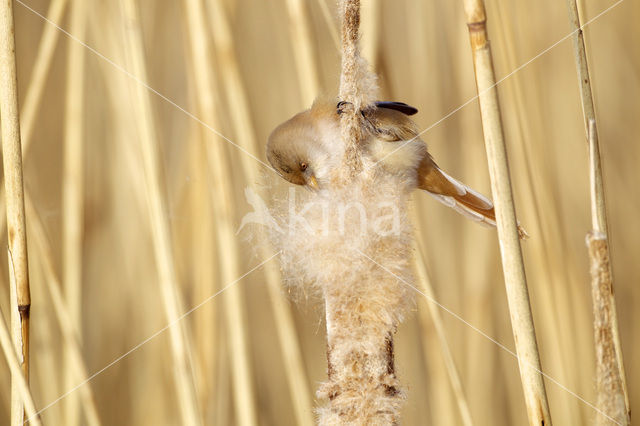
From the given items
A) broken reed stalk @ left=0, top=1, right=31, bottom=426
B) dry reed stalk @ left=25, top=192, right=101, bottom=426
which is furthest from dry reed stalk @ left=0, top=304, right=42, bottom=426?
dry reed stalk @ left=25, top=192, right=101, bottom=426

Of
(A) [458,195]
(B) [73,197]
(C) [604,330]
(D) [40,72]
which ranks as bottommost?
(C) [604,330]

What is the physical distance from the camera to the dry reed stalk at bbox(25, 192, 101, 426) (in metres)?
0.81

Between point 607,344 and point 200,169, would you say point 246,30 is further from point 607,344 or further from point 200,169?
point 607,344

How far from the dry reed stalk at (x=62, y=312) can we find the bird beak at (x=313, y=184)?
0.41 meters

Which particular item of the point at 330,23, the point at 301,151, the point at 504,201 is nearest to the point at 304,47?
the point at 330,23

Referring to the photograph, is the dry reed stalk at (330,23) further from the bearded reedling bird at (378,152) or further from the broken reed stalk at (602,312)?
the broken reed stalk at (602,312)

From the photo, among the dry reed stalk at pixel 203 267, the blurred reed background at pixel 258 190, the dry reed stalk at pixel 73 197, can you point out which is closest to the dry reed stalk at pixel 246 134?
the blurred reed background at pixel 258 190

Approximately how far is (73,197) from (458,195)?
0.63m

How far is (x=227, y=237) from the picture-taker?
33.2 inches

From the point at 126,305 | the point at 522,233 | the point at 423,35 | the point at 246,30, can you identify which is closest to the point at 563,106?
the point at 423,35

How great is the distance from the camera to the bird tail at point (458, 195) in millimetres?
777

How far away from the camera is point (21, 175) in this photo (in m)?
0.63

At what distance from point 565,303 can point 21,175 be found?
95cm

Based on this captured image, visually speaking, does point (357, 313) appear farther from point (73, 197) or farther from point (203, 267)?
point (73, 197)
